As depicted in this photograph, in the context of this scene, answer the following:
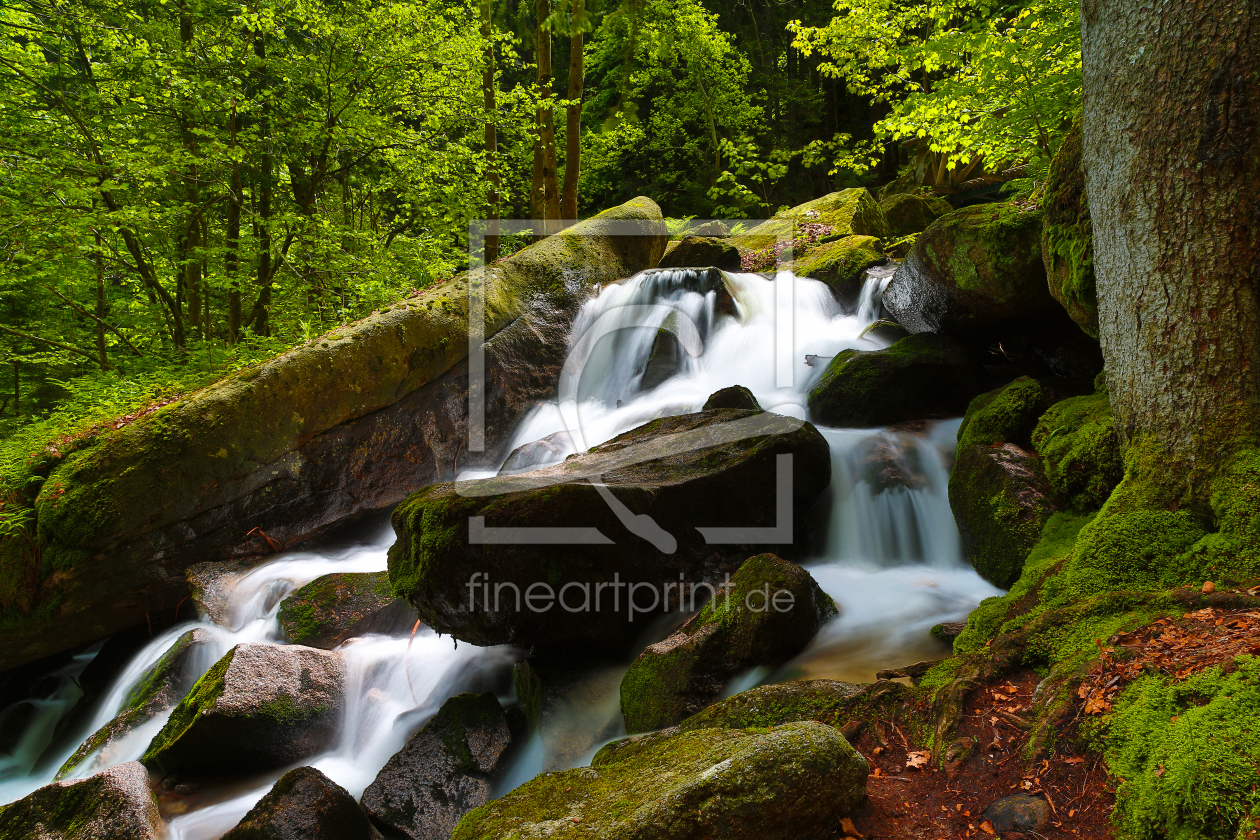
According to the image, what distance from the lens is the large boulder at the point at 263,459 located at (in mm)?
6809

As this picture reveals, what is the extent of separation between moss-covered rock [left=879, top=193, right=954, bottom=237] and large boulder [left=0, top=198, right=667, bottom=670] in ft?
29.6

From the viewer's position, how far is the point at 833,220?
14.9 metres

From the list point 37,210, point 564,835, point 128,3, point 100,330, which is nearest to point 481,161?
point 128,3

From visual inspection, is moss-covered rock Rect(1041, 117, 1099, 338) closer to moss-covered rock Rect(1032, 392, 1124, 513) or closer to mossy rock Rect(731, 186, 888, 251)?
moss-covered rock Rect(1032, 392, 1124, 513)

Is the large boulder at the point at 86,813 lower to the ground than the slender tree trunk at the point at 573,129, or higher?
lower

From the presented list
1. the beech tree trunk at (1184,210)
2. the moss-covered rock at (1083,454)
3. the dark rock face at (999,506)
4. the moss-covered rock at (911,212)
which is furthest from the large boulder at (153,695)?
the moss-covered rock at (911,212)

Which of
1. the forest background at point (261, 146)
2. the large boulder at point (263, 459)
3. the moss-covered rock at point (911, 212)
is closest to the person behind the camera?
the large boulder at point (263, 459)

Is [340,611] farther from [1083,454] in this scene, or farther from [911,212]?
[911,212]

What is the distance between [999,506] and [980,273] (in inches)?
123

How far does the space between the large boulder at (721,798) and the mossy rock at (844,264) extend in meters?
9.84

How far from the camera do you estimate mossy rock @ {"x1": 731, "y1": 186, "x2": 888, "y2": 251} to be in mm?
14172

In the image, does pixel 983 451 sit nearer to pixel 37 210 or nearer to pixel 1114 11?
pixel 1114 11

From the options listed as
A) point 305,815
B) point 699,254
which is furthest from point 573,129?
point 305,815

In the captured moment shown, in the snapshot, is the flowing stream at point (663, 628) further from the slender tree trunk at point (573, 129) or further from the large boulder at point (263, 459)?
the slender tree trunk at point (573, 129)
